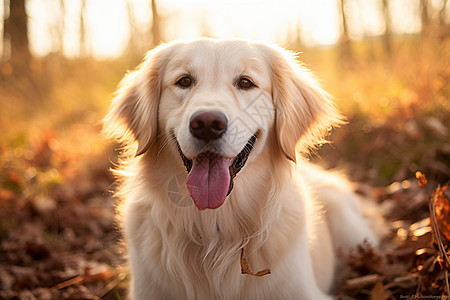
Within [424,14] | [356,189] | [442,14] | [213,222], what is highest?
[424,14]

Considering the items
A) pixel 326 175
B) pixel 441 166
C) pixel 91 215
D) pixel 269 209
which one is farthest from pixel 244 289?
pixel 441 166

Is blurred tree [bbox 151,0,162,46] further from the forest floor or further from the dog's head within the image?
the dog's head

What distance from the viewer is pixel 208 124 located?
1.96 metres

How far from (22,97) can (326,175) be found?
7.85 m

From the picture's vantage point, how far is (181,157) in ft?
7.54

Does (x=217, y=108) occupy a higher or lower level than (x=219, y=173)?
higher

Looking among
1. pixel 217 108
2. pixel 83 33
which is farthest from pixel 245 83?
pixel 83 33

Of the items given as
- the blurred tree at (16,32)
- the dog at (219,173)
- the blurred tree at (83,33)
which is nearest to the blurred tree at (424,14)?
the dog at (219,173)

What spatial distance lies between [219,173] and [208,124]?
32 centimetres

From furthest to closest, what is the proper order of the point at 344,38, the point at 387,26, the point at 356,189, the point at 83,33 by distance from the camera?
the point at 83,33 < the point at 344,38 < the point at 387,26 < the point at 356,189

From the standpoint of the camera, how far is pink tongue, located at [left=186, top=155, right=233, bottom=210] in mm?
2129

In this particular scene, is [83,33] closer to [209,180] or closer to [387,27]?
[387,27]

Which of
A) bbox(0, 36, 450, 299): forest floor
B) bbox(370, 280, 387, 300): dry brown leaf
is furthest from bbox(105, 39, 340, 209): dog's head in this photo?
bbox(370, 280, 387, 300): dry brown leaf

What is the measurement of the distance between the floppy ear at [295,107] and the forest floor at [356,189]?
0.73 meters
